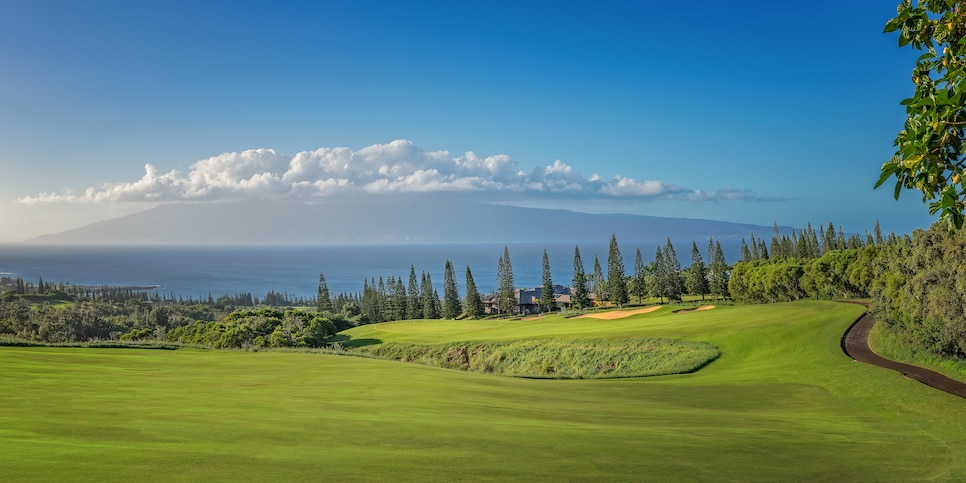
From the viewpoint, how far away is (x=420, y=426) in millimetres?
9734

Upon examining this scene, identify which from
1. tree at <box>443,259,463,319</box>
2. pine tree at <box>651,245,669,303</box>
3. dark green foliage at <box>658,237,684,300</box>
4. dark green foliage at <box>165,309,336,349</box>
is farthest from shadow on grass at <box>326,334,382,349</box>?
pine tree at <box>651,245,669,303</box>

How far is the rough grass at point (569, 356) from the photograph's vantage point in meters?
36.2

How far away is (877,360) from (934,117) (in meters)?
30.2

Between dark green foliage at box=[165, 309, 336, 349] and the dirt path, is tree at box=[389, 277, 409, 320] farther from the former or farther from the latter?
the dirt path

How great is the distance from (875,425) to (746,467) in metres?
9.66

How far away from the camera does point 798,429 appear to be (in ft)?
43.3

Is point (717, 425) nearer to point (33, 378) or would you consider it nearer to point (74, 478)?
point (74, 478)

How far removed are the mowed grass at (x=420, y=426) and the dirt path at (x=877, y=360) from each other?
138 cm

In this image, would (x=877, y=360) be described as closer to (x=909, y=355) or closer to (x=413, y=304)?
(x=909, y=355)

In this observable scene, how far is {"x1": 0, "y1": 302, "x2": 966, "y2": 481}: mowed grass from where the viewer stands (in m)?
6.78

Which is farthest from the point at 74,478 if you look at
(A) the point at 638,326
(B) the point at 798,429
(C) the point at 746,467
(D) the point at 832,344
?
(A) the point at 638,326

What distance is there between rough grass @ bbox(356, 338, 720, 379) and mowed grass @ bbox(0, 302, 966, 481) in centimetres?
1361

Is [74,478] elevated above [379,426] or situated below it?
Result: above

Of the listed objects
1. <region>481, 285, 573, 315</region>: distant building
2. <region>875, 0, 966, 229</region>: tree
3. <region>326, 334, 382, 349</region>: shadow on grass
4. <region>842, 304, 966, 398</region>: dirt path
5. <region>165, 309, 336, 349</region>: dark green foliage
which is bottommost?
<region>481, 285, 573, 315</region>: distant building
